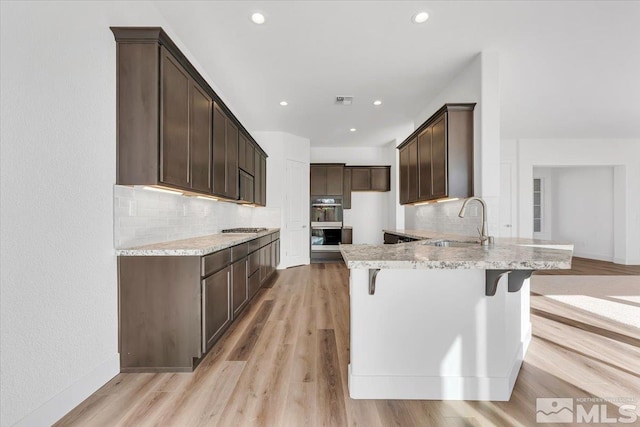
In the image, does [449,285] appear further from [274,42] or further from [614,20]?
[614,20]

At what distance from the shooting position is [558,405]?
1.51 metres

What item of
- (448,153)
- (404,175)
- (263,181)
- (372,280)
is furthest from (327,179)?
(372,280)

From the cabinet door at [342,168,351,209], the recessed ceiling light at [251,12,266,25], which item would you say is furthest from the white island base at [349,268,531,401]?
the cabinet door at [342,168,351,209]

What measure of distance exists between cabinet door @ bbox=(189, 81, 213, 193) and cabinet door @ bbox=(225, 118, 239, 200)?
0.50m

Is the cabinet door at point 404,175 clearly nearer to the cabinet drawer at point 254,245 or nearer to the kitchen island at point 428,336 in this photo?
the cabinet drawer at point 254,245

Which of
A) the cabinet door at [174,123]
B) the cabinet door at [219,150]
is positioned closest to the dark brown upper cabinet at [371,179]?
the cabinet door at [219,150]

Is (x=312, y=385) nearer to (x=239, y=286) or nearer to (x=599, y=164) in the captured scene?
(x=239, y=286)

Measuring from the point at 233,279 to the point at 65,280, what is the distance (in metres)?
1.23

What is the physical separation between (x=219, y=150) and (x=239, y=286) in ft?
4.83

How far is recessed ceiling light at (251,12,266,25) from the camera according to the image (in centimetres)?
226

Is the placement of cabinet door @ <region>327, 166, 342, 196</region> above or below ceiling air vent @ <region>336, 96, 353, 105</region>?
below

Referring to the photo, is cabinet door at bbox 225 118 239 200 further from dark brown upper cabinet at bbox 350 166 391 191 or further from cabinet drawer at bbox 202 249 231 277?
dark brown upper cabinet at bbox 350 166 391 191

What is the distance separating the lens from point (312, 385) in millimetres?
1683

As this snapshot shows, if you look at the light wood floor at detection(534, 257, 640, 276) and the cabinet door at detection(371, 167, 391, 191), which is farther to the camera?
the cabinet door at detection(371, 167, 391, 191)
